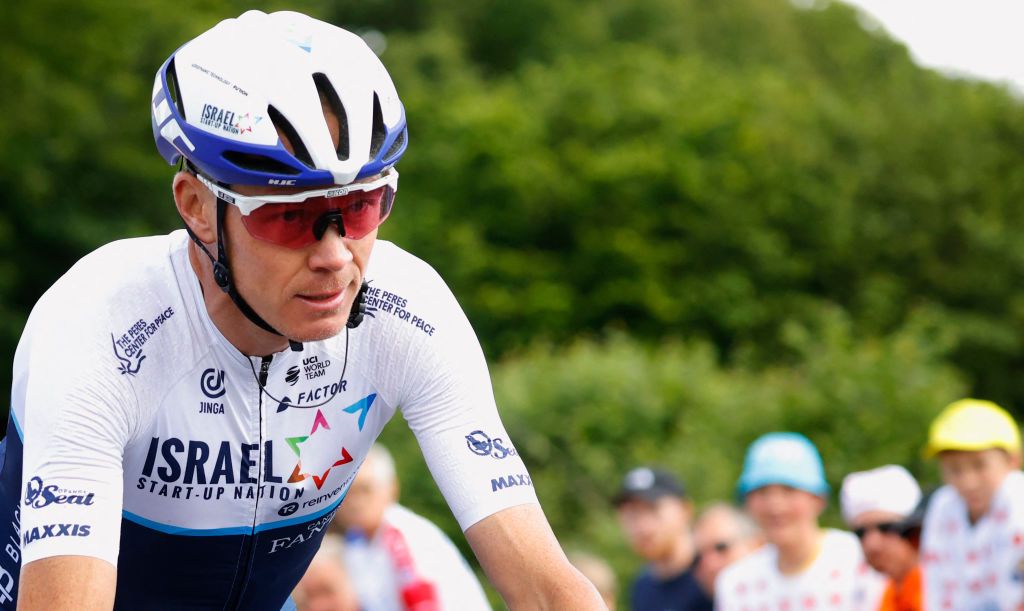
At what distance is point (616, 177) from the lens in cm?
4244

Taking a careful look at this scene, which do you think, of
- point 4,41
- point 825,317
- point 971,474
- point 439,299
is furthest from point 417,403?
point 4,41

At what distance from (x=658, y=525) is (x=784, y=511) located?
0.88 m

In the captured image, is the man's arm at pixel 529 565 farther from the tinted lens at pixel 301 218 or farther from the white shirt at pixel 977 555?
the white shirt at pixel 977 555

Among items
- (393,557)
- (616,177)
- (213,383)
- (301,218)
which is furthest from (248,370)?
(616,177)

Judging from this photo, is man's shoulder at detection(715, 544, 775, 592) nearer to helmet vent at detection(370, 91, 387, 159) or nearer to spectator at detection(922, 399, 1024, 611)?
spectator at detection(922, 399, 1024, 611)

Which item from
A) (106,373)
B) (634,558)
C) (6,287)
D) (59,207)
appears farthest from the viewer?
(59,207)

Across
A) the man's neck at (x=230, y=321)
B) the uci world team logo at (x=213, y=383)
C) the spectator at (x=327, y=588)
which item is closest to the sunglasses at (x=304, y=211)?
the man's neck at (x=230, y=321)

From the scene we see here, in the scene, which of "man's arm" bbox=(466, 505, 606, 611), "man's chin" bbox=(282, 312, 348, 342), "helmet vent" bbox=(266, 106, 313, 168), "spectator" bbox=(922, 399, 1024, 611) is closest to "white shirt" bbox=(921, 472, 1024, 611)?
"spectator" bbox=(922, 399, 1024, 611)

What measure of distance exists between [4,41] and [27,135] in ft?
8.89

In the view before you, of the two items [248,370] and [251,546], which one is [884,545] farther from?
[248,370]

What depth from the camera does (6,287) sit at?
30688 millimetres

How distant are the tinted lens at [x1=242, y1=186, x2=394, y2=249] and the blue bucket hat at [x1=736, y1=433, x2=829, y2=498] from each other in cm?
463

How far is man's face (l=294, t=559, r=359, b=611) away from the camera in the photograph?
5.98 metres

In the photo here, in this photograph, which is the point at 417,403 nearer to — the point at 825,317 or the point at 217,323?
the point at 217,323
